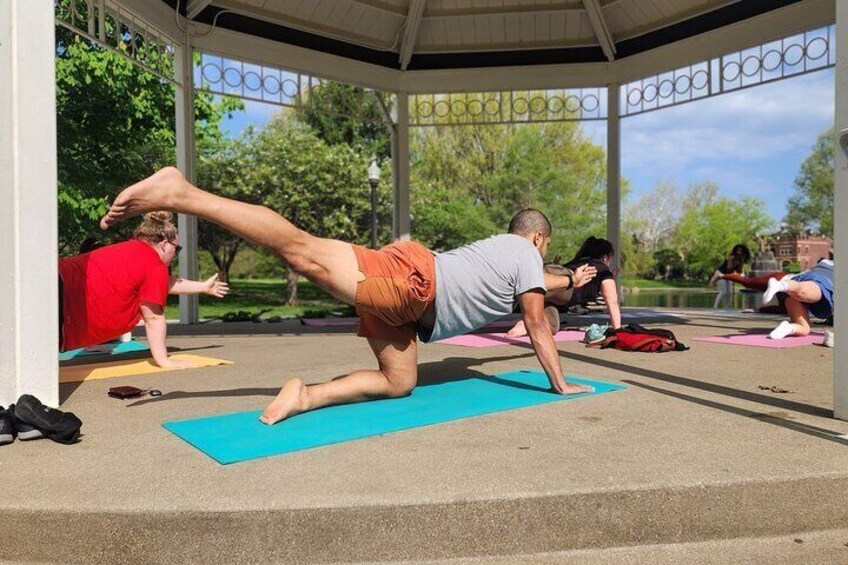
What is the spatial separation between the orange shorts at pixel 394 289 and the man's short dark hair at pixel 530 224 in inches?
29.2

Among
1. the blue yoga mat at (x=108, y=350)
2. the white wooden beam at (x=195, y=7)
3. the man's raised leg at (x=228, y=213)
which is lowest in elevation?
the blue yoga mat at (x=108, y=350)

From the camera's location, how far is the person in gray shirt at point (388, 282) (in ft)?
9.20

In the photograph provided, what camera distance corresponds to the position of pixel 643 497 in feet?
6.72

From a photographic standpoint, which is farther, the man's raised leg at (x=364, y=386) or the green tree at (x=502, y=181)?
the green tree at (x=502, y=181)

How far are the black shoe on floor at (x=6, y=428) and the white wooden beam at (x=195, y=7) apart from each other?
23.5 ft

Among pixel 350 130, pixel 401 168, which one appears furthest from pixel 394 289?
pixel 350 130

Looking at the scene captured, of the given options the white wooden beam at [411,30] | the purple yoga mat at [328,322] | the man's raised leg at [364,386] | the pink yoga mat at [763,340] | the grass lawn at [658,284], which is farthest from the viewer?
the grass lawn at [658,284]

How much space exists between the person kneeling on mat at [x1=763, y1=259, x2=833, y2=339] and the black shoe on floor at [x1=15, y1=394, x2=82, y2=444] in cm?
576

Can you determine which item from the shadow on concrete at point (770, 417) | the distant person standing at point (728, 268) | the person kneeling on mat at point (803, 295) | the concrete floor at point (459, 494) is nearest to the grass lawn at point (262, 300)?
the distant person standing at point (728, 268)

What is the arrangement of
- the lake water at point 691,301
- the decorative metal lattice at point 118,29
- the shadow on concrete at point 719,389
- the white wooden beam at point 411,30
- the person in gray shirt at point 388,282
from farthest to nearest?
1. the lake water at point 691,301
2. the white wooden beam at point 411,30
3. the decorative metal lattice at point 118,29
4. the shadow on concrete at point 719,389
5. the person in gray shirt at point 388,282

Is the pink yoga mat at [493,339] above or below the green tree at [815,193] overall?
below

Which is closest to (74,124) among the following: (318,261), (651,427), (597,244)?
(597,244)

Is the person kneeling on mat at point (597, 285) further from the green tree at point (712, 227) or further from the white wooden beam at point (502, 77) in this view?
the green tree at point (712, 227)

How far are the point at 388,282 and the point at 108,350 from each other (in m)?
3.78
